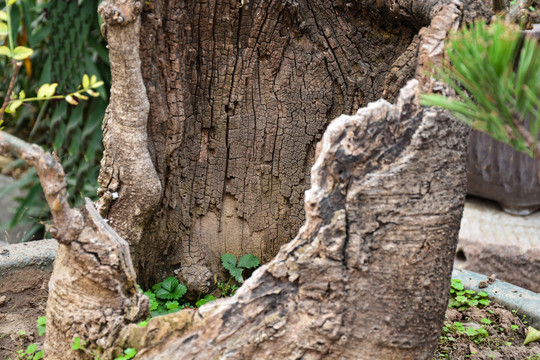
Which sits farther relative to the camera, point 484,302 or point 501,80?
point 484,302

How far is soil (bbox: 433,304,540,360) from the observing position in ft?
5.07

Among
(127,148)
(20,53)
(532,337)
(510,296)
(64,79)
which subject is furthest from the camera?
(64,79)

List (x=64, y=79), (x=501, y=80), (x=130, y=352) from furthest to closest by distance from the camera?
(x=64, y=79) → (x=130, y=352) → (x=501, y=80)

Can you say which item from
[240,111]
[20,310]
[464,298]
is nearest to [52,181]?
[240,111]

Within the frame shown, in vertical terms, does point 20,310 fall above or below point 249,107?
below

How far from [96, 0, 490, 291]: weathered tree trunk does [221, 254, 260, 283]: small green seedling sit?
0.04m

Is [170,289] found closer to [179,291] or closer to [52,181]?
[179,291]

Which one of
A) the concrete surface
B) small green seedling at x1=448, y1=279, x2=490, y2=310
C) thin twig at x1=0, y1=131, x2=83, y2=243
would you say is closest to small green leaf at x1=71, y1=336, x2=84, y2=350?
thin twig at x1=0, y1=131, x2=83, y2=243

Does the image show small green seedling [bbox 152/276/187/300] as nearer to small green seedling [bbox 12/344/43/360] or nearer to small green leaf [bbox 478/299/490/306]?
small green seedling [bbox 12/344/43/360]

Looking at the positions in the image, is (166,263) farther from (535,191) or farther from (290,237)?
(535,191)

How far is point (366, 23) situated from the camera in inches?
61.7

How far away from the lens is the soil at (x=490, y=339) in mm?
1545

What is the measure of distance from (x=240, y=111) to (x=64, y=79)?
6.21 feet

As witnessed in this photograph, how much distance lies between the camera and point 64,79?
122 inches
